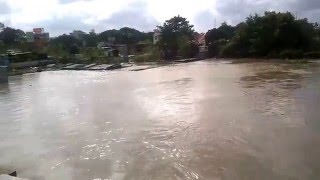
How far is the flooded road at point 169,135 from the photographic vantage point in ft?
19.1

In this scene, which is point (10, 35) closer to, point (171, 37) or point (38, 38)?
point (38, 38)

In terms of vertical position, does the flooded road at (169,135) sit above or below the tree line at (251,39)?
below

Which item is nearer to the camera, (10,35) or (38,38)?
(10,35)

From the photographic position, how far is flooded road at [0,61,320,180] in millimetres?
5812

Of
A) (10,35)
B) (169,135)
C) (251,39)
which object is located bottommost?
(169,135)

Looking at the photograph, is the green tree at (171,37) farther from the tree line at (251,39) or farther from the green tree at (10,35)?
the green tree at (10,35)

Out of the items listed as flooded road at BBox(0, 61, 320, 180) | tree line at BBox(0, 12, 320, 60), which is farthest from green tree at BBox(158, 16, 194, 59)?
flooded road at BBox(0, 61, 320, 180)

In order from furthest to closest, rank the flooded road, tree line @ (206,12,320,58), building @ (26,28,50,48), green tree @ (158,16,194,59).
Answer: building @ (26,28,50,48), green tree @ (158,16,194,59), tree line @ (206,12,320,58), the flooded road

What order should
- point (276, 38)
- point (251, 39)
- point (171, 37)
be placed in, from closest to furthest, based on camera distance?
point (276, 38), point (251, 39), point (171, 37)

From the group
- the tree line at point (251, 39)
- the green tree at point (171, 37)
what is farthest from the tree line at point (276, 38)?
the green tree at point (171, 37)

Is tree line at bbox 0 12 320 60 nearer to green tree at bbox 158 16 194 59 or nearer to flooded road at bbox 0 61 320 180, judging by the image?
green tree at bbox 158 16 194 59

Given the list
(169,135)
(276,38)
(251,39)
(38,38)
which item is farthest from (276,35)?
(38,38)

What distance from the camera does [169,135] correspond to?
7.82 m

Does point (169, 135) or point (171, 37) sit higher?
point (171, 37)
